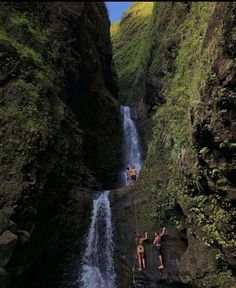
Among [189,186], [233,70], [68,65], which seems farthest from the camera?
[68,65]

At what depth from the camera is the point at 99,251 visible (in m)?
18.1

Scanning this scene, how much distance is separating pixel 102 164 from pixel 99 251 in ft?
35.3

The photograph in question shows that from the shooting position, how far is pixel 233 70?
11.4 m

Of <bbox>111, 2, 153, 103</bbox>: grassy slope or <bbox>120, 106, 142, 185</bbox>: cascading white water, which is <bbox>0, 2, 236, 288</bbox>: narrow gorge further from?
<bbox>111, 2, 153, 103</bbox>: grassy slope

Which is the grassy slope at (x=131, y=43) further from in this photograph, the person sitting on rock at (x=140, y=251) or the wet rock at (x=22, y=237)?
the wet rock at (x=22, y=237)

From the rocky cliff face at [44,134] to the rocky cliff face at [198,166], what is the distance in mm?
3385

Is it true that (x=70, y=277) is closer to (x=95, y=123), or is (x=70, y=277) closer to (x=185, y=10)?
(x=95, y=123)

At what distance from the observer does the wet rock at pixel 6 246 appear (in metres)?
12.1

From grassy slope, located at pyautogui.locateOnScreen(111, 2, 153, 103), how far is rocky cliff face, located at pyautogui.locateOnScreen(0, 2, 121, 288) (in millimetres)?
14715

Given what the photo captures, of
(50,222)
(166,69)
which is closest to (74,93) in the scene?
(166,69)

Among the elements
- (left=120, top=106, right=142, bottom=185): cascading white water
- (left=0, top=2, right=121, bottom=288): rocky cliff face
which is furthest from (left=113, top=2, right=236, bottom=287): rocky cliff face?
(left=120, top=106, right=142, bottom=185): cascading white water

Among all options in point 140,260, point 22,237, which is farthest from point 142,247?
point 22,237

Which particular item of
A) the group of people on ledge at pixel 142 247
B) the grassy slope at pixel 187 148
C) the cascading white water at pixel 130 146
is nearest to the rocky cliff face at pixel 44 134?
the cascading white water at pixel 130 146

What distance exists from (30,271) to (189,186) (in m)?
7.44
